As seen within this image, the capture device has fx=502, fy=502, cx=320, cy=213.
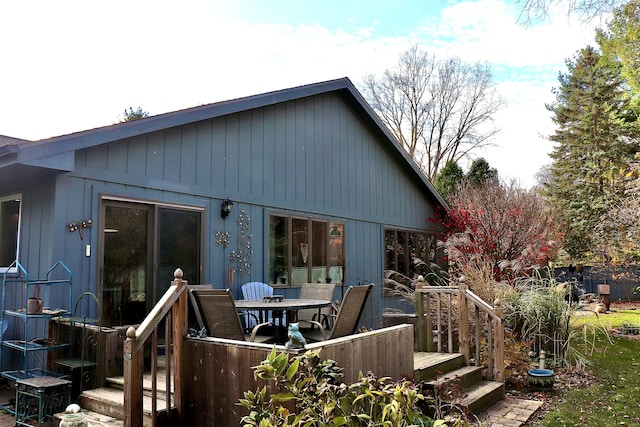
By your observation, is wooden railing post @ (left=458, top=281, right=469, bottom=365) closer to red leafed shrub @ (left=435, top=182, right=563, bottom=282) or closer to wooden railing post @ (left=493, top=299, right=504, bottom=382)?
wooden railing post @ (left=493, top=299, right=504, bottom=382)

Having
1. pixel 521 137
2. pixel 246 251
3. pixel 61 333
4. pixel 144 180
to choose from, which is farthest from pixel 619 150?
pixel 61 333

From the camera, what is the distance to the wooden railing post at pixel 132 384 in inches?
132

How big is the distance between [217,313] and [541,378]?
3939mm

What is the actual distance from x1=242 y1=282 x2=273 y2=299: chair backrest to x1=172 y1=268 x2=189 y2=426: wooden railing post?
124 inches

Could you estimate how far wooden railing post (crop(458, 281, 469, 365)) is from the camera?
6195mm

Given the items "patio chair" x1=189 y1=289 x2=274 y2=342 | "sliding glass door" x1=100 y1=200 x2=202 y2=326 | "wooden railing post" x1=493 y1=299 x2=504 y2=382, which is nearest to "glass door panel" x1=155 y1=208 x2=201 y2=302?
"sliding glass door" x1=100 y1=200 x2=202 y2=326

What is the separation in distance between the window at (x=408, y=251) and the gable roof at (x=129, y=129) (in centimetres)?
299

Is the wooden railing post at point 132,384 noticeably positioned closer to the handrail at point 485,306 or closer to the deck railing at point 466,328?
the deck railing at point 466,328

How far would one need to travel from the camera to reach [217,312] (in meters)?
4.39

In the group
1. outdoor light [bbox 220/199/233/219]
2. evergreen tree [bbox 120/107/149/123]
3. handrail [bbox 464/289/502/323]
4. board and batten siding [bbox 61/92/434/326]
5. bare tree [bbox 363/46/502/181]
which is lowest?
handrail [bbox 464/289/502/323]

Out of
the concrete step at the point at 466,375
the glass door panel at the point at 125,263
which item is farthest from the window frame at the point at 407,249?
the glass door panel at the point at 125,263

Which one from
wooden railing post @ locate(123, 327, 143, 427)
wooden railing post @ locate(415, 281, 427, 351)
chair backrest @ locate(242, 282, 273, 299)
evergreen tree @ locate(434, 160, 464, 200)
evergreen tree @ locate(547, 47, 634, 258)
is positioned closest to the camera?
wooden railing post @ locate(123, 327, 143, 427)

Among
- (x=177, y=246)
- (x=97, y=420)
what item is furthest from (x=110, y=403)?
(x=177, y=246)

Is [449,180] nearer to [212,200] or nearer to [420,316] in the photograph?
[420,316]
